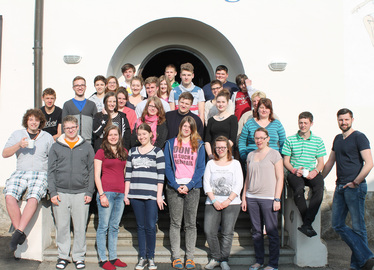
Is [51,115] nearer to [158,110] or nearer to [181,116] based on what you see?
[158,110]

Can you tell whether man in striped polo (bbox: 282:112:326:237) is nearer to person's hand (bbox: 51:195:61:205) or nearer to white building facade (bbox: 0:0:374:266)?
white building facade (bbox: 0:0:374:266)

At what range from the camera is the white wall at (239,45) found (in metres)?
6.98

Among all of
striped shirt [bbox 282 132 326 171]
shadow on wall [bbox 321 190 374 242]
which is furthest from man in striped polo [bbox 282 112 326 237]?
shadow on wall [bbox 321 190 374 242]

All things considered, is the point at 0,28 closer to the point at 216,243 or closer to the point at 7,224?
the point at 7,224

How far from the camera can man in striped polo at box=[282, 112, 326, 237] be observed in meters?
4.92

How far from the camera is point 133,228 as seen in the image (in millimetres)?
5684

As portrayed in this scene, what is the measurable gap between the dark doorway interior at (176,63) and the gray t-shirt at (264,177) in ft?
12.0

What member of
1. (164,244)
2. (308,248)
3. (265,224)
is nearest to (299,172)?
(265,224)

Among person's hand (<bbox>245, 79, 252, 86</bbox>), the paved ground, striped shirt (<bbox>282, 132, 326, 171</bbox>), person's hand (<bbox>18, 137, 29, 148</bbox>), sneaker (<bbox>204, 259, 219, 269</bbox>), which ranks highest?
person's hand (<bbox>245, 79, 252, 86</bbox>)

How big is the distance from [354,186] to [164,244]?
2.54m

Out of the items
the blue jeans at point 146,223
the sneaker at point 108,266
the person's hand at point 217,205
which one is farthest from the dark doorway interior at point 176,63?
the sneaker at point 108,266

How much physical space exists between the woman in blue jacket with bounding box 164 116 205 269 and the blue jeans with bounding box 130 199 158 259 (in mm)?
252

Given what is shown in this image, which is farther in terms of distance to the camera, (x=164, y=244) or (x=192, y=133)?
(x=164, y=244)

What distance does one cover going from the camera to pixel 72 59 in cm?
693
